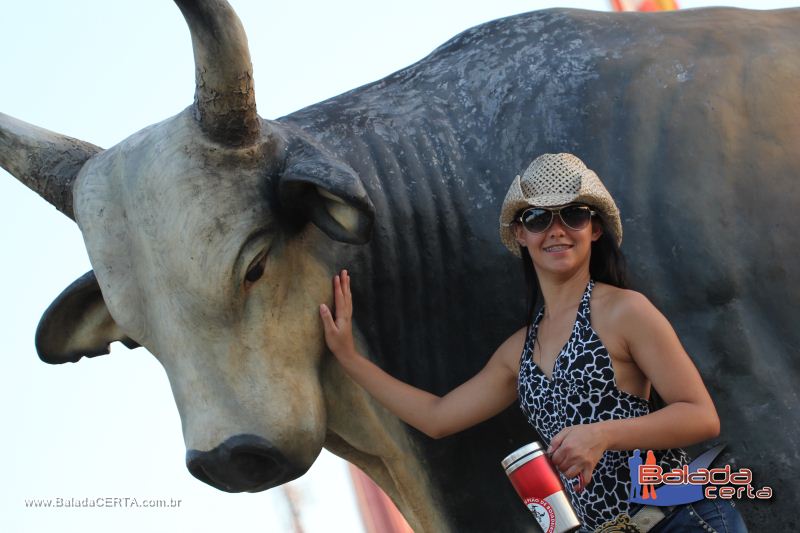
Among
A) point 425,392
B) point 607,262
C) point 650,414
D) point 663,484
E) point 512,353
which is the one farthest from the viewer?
point 425,392

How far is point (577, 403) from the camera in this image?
2.79 m

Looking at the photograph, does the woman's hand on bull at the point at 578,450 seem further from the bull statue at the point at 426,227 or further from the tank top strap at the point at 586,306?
the bull statue at the point at 426,227

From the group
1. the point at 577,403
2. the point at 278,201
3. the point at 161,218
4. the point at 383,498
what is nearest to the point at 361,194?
the point at 278,201

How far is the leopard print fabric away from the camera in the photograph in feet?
9.08

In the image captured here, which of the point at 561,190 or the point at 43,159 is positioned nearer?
the point at 561,190

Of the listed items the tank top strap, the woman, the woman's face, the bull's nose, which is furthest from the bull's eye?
the tank top strap

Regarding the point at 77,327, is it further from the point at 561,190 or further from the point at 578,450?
the point at 578,450

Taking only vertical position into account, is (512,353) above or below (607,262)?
below

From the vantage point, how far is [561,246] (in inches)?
114

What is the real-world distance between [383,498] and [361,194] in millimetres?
18652

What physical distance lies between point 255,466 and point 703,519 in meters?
1.16

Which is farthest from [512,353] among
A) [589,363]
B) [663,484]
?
[663,484]

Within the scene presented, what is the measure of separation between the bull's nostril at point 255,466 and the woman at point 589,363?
0.56m

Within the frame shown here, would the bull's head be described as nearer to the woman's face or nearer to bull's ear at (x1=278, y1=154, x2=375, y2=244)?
bull's ear at (x1=278, y1=154, x2=375, y2=244)
